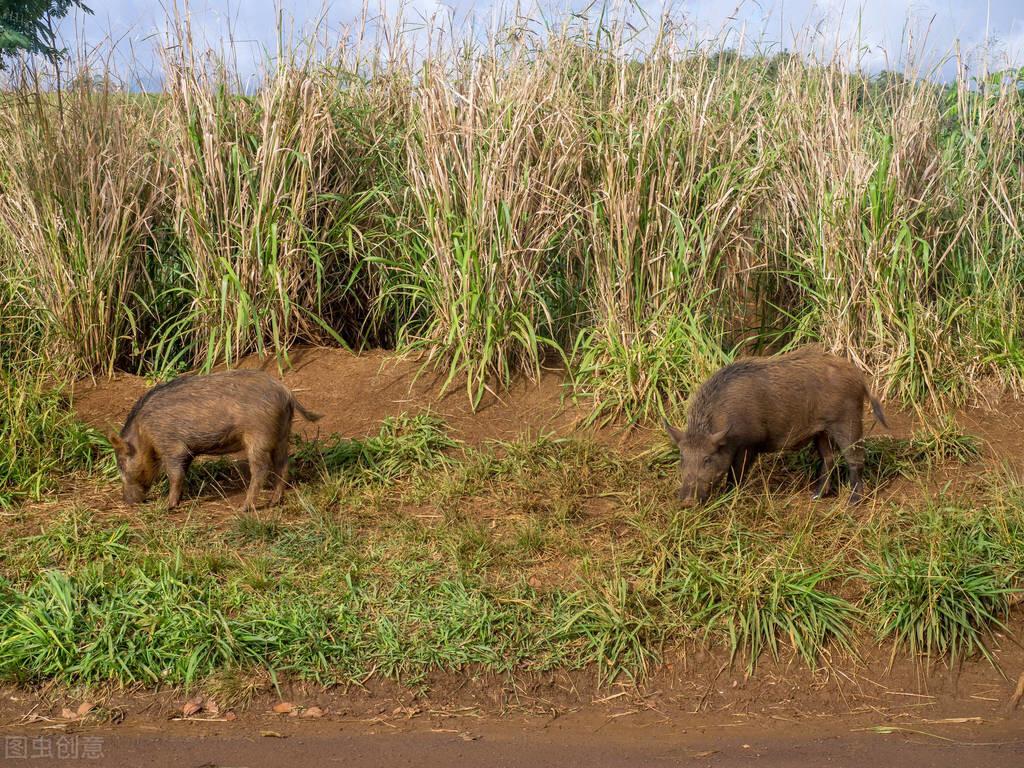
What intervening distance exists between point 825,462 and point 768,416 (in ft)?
1.60

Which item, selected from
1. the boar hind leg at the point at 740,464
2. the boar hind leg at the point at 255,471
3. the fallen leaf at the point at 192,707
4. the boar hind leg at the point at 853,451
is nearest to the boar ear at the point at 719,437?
the boar hind leg at the point at 740,464

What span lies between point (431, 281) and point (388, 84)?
1.58m

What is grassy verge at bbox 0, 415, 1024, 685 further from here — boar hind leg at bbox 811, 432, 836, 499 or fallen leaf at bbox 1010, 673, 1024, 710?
boar hind leg at bbox 811, 432, 836, 499

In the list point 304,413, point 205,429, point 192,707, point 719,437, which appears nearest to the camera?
point 192,707

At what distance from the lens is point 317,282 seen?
22.6ft

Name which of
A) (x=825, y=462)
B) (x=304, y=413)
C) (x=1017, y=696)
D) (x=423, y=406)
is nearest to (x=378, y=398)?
(x=423, y=406)

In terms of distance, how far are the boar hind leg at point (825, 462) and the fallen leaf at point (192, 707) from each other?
308 centimetres

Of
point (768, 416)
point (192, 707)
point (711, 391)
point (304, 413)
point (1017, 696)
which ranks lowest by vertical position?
point (192, 707)

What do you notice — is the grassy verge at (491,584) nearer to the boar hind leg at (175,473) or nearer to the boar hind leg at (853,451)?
the boar hind leg at (175,473)

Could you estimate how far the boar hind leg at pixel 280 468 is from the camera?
5.43 m

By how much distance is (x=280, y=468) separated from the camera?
18.0 ft

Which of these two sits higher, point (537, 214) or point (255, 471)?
point (537, 214)

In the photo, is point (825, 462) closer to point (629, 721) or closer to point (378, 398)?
point (629, 721)

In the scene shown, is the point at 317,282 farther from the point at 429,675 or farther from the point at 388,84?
the point at 429,675
